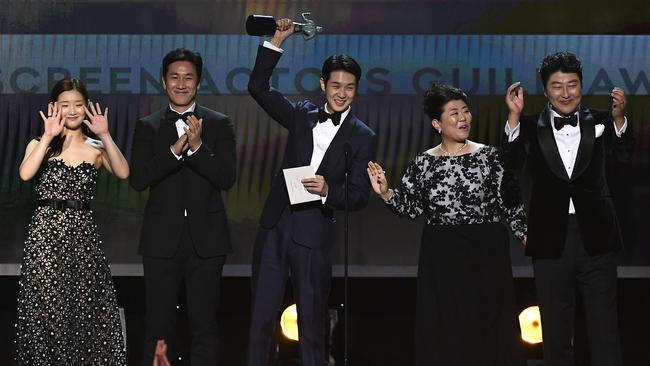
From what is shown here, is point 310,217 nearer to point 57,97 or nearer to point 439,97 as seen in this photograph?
point 439,97

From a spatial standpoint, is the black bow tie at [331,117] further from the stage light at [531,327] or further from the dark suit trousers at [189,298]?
the stage light at [531,327]

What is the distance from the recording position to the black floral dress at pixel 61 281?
3986 millimetres

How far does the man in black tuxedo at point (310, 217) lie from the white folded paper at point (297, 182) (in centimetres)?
8

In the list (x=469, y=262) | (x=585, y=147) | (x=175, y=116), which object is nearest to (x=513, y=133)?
(x=585, y=147)

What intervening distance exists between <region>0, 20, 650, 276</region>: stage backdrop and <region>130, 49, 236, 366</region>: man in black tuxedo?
1.46 meters

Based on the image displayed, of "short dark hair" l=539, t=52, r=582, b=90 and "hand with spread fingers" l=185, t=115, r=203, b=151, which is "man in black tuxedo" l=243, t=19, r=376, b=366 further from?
"short dark hair" l=539, t=52, r=582, b=90

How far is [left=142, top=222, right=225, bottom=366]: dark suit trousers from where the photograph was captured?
406cm

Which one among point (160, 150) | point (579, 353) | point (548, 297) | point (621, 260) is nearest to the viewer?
point (548, 297)

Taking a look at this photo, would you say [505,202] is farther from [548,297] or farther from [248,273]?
[248,273]

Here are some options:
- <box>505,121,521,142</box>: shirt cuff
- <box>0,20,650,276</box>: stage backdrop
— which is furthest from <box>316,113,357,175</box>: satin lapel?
<box>0,20,650,276</box>: stage backdrop

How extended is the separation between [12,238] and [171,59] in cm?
198

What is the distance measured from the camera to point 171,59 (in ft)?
13.7

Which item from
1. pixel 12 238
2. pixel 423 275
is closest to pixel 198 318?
pixel 423 275

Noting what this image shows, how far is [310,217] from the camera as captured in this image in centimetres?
401
